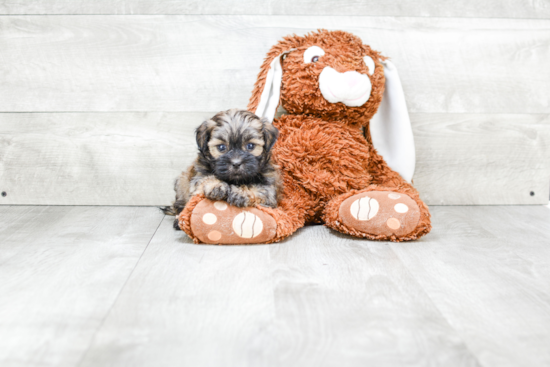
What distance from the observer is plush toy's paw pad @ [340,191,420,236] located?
1751 mm

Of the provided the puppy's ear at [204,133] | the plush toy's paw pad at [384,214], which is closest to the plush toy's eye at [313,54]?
the puppy's ear at [204,133]

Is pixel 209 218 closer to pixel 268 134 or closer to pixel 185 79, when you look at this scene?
pixel 268 134

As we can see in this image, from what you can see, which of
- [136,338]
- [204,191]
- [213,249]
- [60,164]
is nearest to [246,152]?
[204,191]

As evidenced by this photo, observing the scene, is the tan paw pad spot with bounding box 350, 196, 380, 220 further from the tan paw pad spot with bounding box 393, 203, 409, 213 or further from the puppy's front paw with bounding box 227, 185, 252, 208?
the puppy's front paw with bounding box 227, 185, 252, 208

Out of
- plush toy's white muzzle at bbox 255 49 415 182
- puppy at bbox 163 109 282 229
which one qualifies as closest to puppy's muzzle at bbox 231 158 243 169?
puppy at bbox 163 109 282 229

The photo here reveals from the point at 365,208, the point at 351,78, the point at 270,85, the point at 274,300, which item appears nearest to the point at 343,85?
the point at 351,78

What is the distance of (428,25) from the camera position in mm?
2352

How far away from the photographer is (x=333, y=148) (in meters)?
1.97

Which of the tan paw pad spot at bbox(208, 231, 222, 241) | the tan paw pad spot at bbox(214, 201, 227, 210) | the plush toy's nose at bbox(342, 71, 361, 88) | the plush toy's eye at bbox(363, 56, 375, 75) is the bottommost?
the tan paw pad spot at bbox(208, 231, 222, 241)

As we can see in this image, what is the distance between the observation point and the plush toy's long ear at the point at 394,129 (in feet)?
6.97

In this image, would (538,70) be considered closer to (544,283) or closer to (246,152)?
(544,283)

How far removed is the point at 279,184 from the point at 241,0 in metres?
1.03

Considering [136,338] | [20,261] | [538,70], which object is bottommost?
[20,261]

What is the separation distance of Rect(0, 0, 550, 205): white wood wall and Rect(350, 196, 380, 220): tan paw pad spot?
787mm
